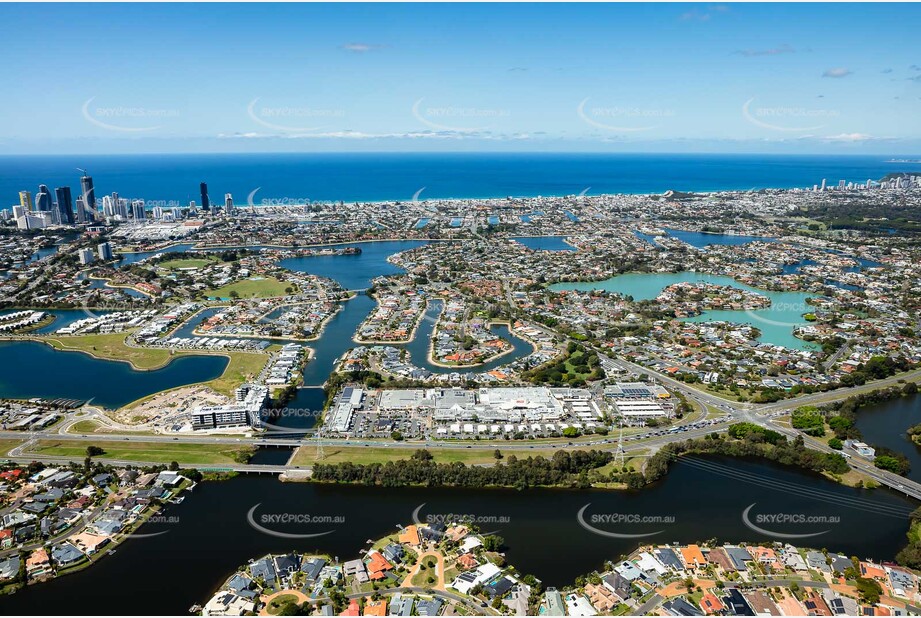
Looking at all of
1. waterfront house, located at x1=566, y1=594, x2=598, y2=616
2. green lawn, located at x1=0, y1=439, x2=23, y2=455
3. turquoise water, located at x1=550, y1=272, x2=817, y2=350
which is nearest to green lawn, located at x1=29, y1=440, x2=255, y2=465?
green lawn, located at x1=0, y1=439, x2=23, y2=455

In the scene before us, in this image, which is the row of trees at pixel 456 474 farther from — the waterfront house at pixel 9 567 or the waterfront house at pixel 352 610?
the waterfront house at pixel 9 567

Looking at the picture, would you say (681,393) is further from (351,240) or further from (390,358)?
(351,240)

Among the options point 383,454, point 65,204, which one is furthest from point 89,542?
point 65,204

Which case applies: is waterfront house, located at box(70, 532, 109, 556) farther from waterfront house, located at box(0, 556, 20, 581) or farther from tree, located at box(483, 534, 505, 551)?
tree, located at box(483, 534, 505, 551)

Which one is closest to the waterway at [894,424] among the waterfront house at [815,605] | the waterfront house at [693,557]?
the waterfront house at [815,605]

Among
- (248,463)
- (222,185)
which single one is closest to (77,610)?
(248,463)

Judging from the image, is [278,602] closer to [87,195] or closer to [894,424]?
[894,424]
